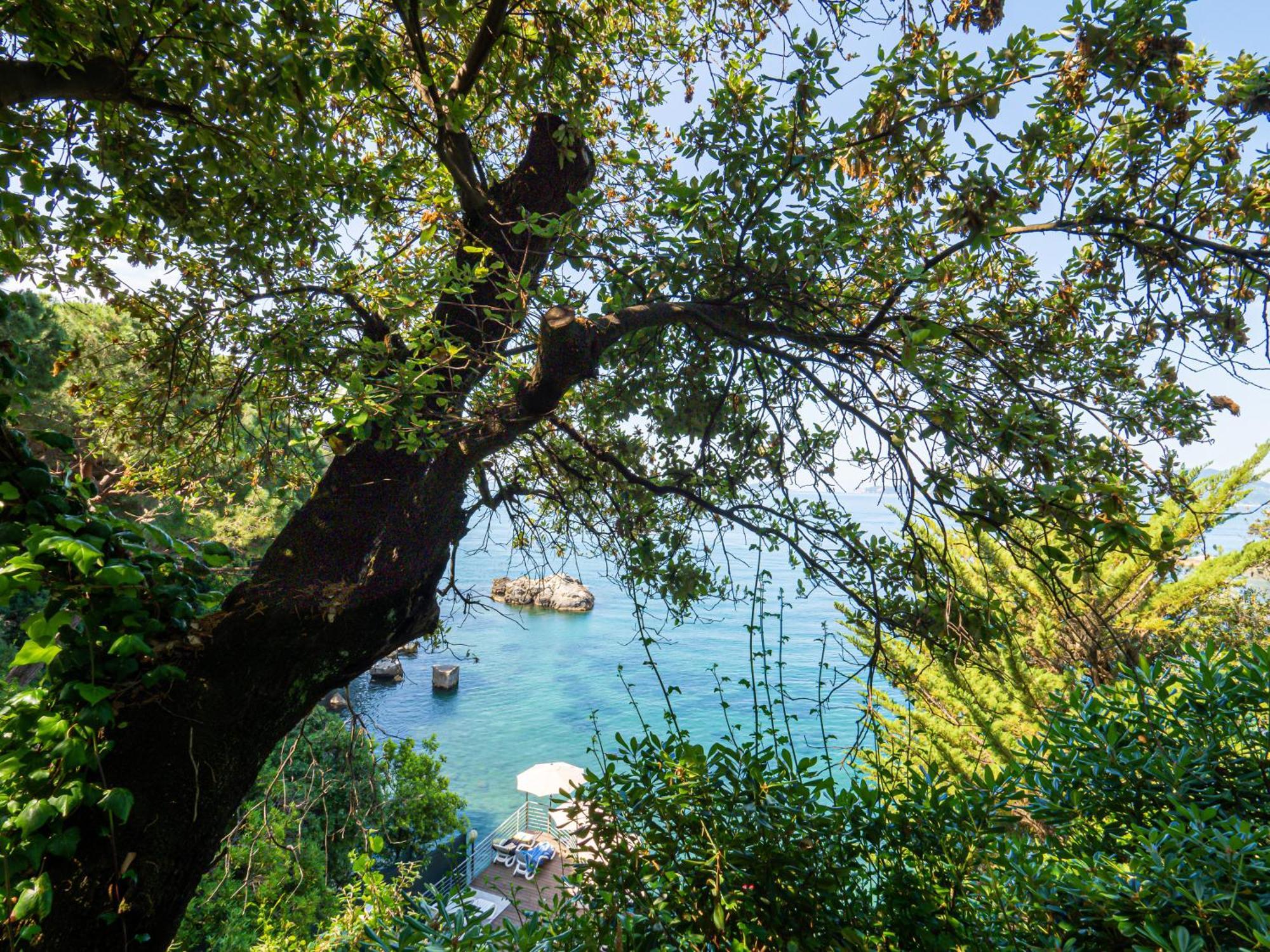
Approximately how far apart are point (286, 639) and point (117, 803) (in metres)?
0.63

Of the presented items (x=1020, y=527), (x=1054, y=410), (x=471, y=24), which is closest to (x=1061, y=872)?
(x=1020, y=527)

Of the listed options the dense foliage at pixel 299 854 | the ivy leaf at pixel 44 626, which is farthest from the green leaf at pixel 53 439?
the dense foliage at pixel 299 854

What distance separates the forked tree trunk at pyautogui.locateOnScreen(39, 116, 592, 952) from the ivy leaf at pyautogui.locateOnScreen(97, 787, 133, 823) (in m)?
0.11

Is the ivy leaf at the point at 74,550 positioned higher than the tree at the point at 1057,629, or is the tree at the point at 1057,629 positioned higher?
the tree at the point at 1057,629

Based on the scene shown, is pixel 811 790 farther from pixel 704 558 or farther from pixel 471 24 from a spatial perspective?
pixel 471 24

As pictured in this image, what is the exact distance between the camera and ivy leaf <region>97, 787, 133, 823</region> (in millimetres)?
1748

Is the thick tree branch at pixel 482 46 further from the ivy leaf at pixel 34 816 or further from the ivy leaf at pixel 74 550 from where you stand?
the ivy leaf at pixel 34 816

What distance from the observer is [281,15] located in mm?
1872

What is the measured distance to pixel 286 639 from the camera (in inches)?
88.2

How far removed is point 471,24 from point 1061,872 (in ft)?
14.3

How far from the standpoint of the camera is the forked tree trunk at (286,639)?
73.4 inches

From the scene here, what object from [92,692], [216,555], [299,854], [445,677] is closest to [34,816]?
[92,692]

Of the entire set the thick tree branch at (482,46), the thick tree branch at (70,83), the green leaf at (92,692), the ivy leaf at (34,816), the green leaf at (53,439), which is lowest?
the ivy leaf at (34,816)

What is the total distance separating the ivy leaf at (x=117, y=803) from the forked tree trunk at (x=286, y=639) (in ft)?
0.36
